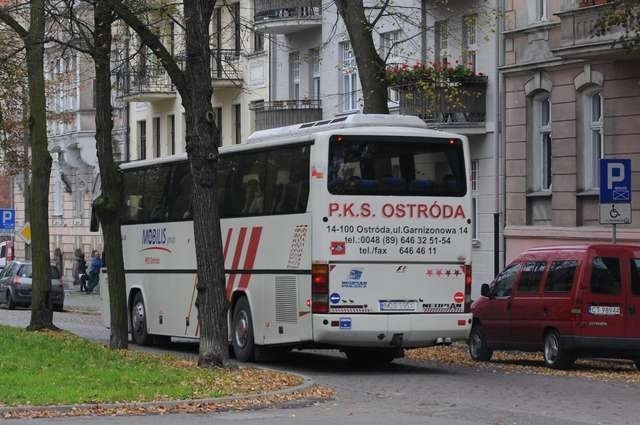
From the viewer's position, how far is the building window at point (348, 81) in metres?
44.7

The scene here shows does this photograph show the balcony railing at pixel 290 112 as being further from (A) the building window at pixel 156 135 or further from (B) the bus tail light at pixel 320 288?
(B) the bus tail light at pixel 320 288

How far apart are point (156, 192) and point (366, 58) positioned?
4726 millimetres

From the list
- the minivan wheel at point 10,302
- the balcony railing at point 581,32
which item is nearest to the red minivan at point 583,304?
the balcony railing at point 581,32

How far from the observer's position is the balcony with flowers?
36875 mm

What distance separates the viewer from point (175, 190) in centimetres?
2845

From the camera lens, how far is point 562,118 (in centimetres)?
3550

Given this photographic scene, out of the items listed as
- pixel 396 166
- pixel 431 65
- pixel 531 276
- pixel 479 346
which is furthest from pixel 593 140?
pixel 396 166

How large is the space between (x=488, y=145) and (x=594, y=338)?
15.0 metres

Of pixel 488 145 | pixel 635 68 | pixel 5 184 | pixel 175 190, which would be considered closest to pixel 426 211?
pixel 175 190

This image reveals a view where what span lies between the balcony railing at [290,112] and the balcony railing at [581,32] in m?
14.7

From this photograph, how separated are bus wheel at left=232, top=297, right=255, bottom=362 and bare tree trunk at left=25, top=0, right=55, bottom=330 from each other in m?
7.24

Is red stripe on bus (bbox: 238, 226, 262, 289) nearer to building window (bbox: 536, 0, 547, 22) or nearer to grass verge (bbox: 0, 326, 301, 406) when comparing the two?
grass verge (bbox: 0, 326, 301, 406)

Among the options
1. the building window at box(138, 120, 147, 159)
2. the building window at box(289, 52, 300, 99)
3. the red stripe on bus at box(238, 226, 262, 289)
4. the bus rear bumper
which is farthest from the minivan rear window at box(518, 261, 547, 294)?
the building window at box(138, 120, 147, 159)

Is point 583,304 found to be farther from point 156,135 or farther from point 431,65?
point 156,135
